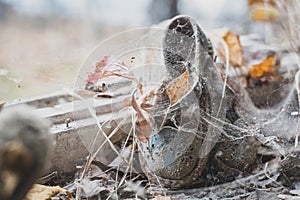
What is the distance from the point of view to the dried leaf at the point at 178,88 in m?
0.64

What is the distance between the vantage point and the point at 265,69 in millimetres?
1060

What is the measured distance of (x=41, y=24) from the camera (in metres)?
1.70

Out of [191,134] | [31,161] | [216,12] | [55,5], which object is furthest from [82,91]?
[216,12]

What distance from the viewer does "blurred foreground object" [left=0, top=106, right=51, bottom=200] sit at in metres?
0.30

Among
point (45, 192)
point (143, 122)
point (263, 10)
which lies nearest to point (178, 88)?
point (143, 122)

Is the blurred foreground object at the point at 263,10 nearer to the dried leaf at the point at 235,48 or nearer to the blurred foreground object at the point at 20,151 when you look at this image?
the dried leaf at the point at 235,48

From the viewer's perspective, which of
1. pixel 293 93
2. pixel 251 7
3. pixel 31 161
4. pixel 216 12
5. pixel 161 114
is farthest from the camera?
pixel 216 12

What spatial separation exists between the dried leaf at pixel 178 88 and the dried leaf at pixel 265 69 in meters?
0.43

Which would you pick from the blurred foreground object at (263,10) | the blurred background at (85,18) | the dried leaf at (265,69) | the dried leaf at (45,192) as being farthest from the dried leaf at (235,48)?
the dried leaf at (45,192)

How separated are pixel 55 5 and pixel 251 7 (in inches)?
28.7

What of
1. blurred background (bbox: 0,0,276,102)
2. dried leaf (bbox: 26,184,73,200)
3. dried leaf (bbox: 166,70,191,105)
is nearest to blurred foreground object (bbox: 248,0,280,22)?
blurred background (bbox: 0,0,276,102)

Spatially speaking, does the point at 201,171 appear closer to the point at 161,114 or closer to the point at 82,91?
the point at 161,114

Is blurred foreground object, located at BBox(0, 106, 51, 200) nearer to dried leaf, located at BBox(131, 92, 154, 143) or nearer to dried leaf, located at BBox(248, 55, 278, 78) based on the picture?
dried leaf, located at BBox(131, 92, 154, 143)

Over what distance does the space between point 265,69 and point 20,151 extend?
2.79 ft
